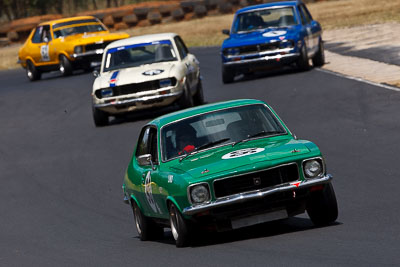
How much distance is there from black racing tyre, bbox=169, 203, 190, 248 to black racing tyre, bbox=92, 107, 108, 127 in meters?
11.1

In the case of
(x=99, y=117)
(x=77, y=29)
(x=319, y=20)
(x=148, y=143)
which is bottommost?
(x=319, y=20)

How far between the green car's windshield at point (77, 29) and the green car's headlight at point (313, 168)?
2263cm

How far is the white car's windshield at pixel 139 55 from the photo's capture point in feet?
65.5

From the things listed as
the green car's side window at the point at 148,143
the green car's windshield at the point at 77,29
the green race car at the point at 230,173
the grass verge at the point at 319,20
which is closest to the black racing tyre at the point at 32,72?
the green car's windshield at the point at 77,29

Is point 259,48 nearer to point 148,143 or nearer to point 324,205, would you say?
point 148,143

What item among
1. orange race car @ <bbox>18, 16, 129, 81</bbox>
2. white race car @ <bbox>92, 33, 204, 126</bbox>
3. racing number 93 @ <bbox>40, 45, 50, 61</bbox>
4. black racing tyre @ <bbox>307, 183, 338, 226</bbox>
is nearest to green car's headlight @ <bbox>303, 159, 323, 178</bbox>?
black racing tyre @ <bbox>307, 183, 338, 226</bbox>

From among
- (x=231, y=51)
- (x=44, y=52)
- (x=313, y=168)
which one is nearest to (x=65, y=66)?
(x=44, y=52)

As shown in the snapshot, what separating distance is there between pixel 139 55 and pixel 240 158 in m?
11.9

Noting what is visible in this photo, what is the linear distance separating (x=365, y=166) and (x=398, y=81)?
7.27 metres

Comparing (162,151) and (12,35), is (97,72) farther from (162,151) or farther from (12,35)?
(12,35)

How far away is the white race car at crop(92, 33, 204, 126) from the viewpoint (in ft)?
63.2

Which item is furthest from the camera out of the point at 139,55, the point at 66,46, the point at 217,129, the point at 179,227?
the point at 66,46

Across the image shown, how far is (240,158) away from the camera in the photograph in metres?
8.33

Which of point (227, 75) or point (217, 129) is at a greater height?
point (217, 129)
